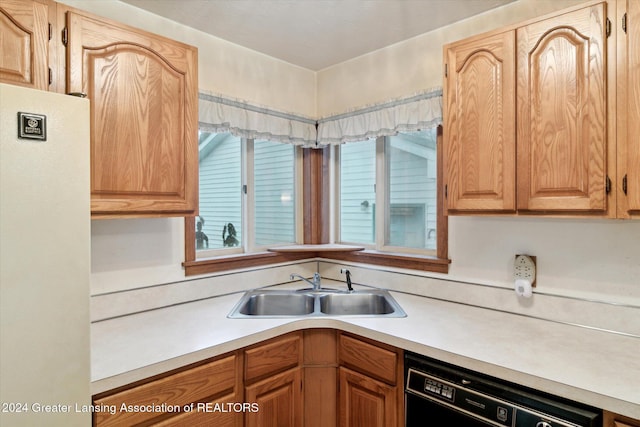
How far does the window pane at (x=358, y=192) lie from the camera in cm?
256

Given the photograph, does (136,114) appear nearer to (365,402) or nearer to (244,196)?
(244,196)

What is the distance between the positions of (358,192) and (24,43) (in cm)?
196

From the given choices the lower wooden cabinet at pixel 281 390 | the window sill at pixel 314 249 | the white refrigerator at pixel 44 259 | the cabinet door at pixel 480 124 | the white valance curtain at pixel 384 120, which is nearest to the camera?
the white refrigerator at pixel 44 259

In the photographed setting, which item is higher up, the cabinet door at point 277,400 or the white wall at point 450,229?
the white wall at point 450,229

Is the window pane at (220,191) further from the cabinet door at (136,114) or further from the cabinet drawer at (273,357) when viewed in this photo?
the cabinet drawer at (273,357)

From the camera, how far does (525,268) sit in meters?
1.76

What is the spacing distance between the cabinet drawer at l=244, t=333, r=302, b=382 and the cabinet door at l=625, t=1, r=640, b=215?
1452mm

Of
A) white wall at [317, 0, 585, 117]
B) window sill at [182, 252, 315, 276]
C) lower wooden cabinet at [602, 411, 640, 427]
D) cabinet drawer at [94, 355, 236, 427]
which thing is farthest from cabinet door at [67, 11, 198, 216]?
lower wooden cabinet at [602, 411, 640, 427]

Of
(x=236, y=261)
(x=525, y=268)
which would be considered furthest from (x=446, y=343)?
(x=236, y=261)

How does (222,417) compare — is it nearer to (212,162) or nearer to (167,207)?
(167,207)

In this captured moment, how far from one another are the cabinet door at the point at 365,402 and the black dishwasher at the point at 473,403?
87 mm

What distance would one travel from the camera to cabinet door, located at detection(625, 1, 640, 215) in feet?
4.00

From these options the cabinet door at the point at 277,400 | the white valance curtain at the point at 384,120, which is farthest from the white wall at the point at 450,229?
the cabinet door at the point at 277,400

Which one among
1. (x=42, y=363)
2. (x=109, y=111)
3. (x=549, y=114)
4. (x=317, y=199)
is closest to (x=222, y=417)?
(x=42, y=363)
